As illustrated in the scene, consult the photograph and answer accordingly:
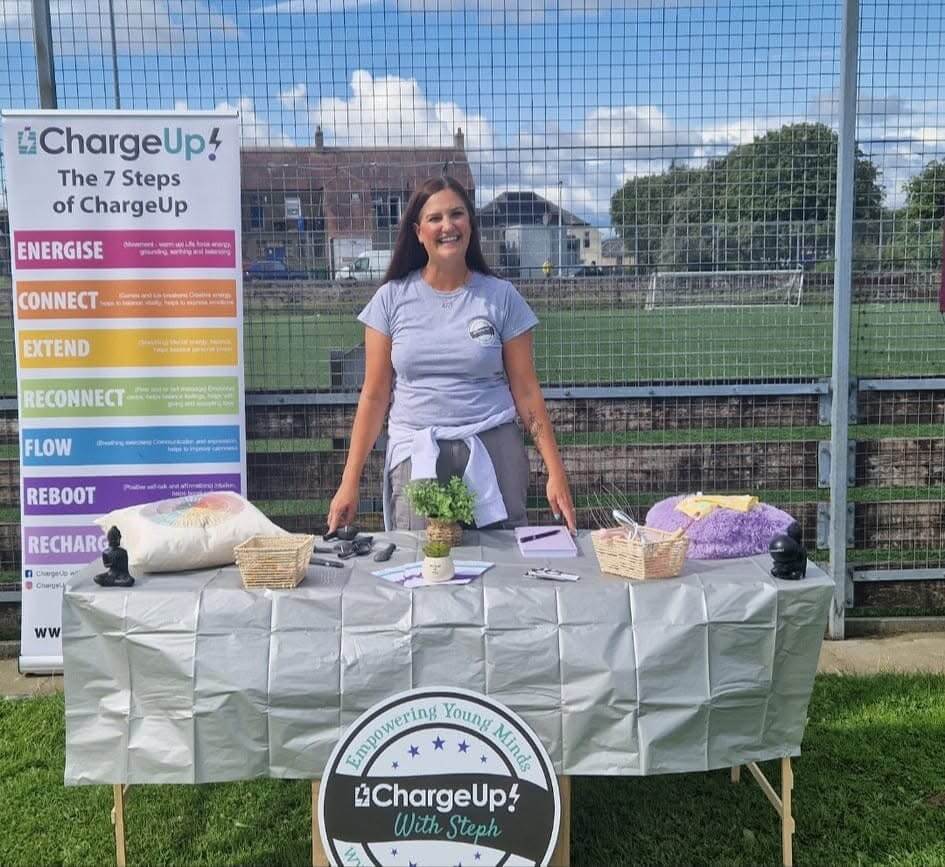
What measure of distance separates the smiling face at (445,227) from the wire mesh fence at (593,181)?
1.32 m

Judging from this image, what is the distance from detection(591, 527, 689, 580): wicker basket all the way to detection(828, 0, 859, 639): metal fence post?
2.39 metres

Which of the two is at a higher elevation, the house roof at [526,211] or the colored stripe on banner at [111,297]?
the house roof at [526,211]

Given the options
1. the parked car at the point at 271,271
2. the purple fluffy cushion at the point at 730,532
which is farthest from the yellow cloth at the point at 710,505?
the parked car at the point at 271,271

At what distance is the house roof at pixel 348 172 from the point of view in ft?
14.0

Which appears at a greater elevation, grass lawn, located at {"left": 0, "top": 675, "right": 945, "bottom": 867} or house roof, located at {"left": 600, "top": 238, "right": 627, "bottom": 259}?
house roof, located at {"left": 600, "top": 238, "right": 627, "bottom": 259}

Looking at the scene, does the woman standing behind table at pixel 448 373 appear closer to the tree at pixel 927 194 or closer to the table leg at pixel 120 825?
the table leg at pixel 120 825

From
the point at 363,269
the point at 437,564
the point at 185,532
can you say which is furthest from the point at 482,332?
the point at 363,269

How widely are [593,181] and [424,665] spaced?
277cm

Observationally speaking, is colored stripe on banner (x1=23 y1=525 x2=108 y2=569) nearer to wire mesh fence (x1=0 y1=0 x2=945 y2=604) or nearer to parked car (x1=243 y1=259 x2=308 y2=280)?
wire mesh fence (x1=0 y1=0 x2=945 y2=604)

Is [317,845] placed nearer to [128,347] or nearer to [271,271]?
[128,347]

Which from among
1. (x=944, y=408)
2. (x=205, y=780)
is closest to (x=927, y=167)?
(x=944, y=408)

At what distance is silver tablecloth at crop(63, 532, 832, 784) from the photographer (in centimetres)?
233

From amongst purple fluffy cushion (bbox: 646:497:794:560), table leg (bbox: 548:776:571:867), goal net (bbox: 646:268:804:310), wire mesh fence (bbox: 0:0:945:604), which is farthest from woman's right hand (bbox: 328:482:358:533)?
goal net (bbox: 646:268:804:310)

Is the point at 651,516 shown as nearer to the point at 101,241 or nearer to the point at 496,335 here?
the point at 496,335
